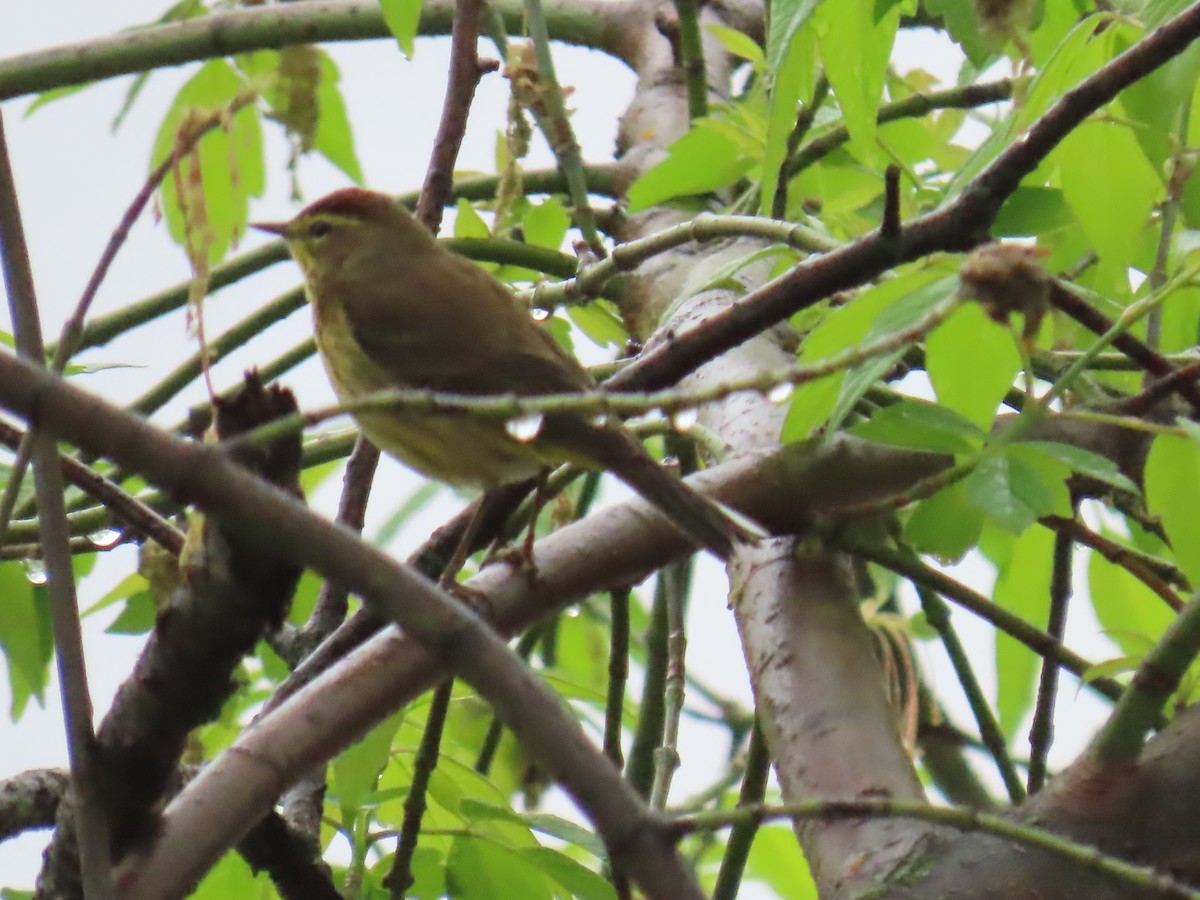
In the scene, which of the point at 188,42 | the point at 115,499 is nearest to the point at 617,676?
the point at 115,499

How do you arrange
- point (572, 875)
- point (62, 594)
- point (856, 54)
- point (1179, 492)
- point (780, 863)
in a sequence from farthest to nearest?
1. point (780, 863)
2. point (572, 875)
3. point (856, 54)
4. point (1179, 492)
5. point (62, 594)

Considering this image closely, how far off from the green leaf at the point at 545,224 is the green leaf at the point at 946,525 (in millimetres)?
1507

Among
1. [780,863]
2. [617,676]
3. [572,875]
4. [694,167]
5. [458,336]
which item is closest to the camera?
[572,875]

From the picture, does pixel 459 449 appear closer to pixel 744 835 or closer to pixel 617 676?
pixel 617 676

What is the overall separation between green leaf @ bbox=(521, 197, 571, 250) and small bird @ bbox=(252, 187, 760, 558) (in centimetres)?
13

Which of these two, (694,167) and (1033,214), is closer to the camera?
(1033,214)

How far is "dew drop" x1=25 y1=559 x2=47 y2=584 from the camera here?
2.32m

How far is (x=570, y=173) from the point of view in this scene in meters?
2.88

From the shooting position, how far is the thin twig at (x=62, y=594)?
1.03 m

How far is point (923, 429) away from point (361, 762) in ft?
2.88

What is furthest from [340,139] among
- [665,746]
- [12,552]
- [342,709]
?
[342,709]

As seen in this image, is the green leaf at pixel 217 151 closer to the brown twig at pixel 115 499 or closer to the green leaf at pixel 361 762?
the brown twig at pixel 115 499

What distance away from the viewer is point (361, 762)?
1.92m

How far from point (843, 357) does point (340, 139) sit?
226cm
